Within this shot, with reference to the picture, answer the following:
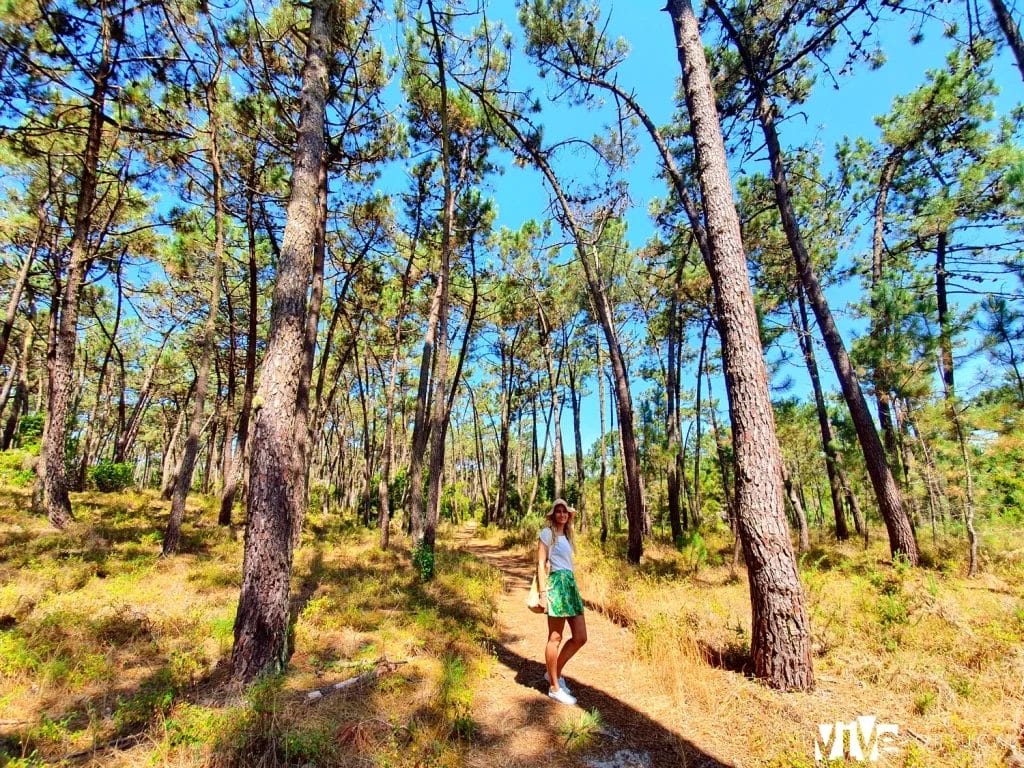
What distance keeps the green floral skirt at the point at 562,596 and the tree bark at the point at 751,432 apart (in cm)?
157

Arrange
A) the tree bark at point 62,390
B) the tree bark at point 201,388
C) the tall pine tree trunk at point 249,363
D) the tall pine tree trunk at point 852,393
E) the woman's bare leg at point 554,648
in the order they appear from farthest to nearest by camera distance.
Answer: the tall pine tree trunk at point 249,363
the tree bark at point 62,390
the tree bark at point 201,388
the tall pine tree trunk at point 852,393
the woman's bare leg at point 554,648

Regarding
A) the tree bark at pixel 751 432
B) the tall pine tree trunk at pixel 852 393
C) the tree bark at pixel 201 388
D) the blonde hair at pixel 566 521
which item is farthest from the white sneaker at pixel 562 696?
the tree bark at pixel 201 388

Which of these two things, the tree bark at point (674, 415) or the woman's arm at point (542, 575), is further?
the tree bark at point (674, 415)

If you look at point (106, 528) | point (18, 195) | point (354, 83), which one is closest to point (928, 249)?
point (354, 83)

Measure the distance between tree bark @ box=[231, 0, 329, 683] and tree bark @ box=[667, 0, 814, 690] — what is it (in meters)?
4.10

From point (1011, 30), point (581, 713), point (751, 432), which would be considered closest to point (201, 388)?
point (581, 713)

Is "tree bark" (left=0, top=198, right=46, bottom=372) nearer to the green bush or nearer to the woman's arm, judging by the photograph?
the green bush

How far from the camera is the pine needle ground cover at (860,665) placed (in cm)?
273

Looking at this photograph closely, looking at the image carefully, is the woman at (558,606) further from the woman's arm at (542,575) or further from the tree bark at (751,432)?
the tree bark at (751,432)

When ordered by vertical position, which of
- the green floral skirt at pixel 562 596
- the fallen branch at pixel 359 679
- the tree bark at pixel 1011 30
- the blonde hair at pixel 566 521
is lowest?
the fallen branch at pixel 359 679

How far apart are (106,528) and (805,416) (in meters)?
19.1

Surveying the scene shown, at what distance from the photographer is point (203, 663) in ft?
12.7

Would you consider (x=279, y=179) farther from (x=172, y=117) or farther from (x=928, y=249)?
(x=928, y=249)

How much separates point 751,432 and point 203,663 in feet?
18.2
